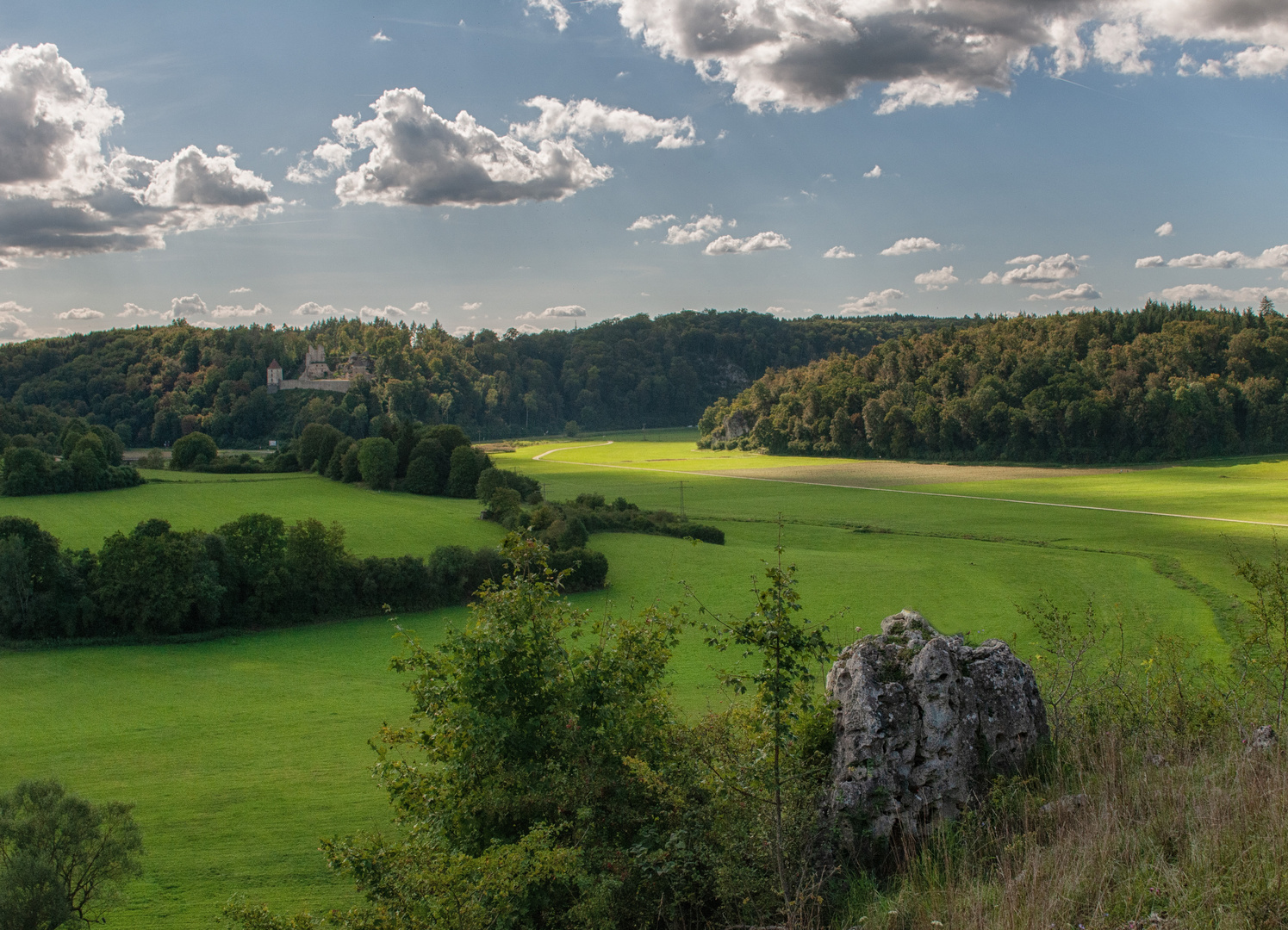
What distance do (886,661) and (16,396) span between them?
6827 inches

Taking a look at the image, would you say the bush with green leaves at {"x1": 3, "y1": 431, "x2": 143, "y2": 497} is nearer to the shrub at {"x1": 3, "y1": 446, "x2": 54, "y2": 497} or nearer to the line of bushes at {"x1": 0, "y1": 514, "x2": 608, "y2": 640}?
the shrub at {"x1": 3, "y1": 446, "x2": 54, "y2": 497}

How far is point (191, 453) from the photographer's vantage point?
106375mm

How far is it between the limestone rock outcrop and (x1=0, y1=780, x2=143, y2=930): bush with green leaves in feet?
39.0

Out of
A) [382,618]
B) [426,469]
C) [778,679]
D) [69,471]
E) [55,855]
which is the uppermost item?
[778,679]

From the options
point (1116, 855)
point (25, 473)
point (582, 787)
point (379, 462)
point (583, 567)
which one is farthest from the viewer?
point (379, 462)

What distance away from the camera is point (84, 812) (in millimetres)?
13992

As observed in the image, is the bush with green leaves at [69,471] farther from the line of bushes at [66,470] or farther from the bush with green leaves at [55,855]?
the bush with green leaves at [55,855]

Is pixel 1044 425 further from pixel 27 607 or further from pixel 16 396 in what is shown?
pixel 16 396

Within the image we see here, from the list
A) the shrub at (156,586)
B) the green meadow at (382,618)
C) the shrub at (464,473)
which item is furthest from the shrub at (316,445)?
the shrub at (156,586)

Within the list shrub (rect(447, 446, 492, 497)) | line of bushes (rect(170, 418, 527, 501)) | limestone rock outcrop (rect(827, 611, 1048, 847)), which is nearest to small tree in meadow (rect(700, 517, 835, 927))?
limestone rock outcrop (rect(827, 611, 1048, 847))

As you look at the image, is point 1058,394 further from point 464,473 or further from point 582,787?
point 582,787

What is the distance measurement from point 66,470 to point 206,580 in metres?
53.4

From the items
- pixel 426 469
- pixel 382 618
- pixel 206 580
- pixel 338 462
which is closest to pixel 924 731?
pixel 382 618

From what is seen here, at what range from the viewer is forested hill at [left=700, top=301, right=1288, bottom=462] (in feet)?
349
